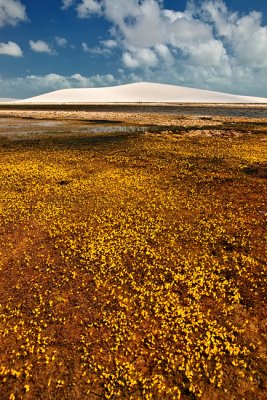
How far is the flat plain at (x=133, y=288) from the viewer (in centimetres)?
1012

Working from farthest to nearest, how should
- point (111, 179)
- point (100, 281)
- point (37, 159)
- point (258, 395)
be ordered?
point (37, 159), point (111, 179), point (100, 281), point (258, 395)

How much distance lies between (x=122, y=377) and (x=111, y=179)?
64.8 ft

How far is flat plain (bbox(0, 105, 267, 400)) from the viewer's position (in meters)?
10.1

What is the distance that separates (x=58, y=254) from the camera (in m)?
16.6

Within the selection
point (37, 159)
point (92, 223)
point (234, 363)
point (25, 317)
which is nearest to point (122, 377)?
point (234, 363)

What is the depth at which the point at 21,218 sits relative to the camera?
67.2ft

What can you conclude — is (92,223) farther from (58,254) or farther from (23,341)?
(23,341)

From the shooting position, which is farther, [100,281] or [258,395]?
[100,281]

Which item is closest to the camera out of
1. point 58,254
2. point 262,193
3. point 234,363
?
point 234,363

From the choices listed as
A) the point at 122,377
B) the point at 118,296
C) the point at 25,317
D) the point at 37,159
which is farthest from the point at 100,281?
the point at 37,159

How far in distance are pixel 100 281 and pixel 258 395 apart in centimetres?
723

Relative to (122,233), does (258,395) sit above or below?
below

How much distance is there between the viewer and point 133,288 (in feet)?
45.6

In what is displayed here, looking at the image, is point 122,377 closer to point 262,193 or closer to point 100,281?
point 100,281
